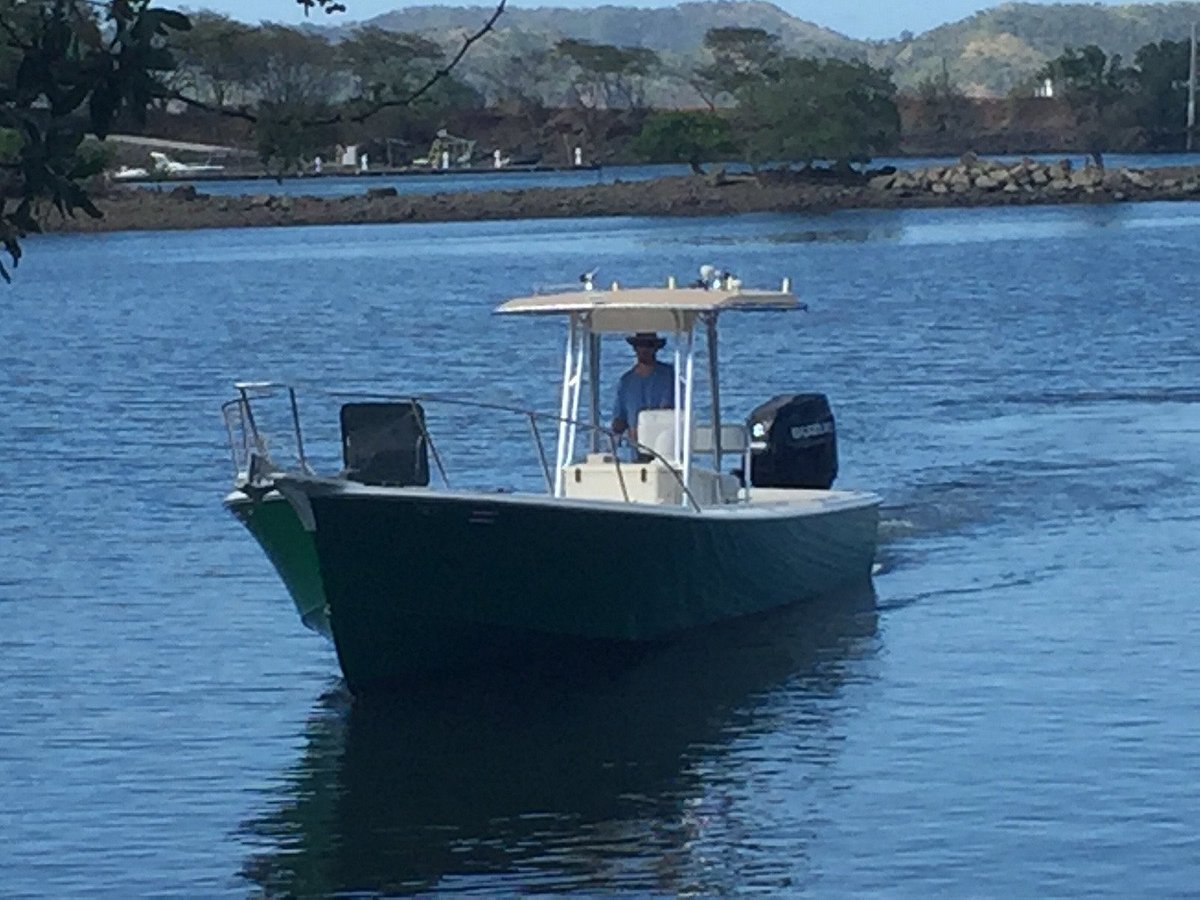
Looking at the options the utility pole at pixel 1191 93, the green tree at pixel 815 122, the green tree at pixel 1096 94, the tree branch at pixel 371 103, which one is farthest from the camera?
the green tree at pixel 1096 94

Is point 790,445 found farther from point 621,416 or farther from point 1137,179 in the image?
point 1137,179

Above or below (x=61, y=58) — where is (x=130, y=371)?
below

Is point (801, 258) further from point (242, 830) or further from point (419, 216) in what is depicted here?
point (242, 830)

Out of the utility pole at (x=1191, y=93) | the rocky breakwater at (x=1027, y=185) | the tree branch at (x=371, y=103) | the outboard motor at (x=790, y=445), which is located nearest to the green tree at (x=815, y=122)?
the rocky breakwater at (x=1027, y=185)

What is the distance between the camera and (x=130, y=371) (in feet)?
151

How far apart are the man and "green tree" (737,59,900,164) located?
336 feet

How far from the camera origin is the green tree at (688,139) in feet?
453

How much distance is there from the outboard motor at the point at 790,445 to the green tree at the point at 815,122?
328 ft

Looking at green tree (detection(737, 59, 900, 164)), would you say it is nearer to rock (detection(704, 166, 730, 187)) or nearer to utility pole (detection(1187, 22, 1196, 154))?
rock (detection(704, 166, 730, 187))

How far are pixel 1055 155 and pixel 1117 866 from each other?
157288 mm

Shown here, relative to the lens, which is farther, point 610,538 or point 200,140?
point 200,140

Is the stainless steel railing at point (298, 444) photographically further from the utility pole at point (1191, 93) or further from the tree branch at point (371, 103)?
the utility pole at point (1191, 93)

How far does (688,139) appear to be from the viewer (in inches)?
5546

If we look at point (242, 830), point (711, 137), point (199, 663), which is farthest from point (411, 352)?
point (711, 137)
